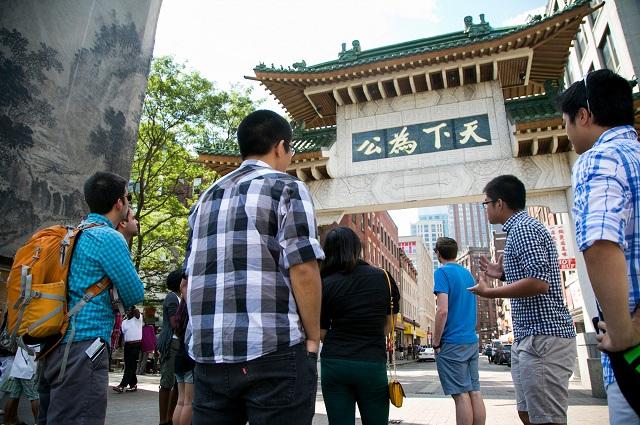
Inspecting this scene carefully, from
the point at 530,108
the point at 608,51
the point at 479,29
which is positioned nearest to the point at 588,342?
the point at 530,108

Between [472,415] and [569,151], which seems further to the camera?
[569,151]

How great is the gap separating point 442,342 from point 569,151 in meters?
7.72

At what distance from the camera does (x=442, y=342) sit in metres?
4.08

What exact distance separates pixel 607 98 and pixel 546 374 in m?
1.90

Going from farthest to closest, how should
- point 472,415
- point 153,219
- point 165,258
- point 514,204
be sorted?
point 165,258 → point 153,219 → point 472,415 → point 514,204

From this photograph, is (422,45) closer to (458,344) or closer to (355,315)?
(458,344)

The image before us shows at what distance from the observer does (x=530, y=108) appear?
1055 cm

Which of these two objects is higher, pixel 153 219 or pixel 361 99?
pixel 361 99

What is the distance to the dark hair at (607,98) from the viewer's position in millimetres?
1700

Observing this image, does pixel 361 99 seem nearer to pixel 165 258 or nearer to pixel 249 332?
pixel 249 332

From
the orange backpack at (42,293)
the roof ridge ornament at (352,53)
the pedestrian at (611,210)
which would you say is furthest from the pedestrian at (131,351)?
the pedestrian at (611,210)

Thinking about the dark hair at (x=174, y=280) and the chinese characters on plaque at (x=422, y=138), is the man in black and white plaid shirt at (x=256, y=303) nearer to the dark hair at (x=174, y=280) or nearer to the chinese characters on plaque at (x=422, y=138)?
the dark hair at (x=174, y=280)

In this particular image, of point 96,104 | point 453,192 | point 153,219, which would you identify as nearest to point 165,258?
point 153,219

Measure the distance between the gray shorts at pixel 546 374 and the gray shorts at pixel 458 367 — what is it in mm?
1113
